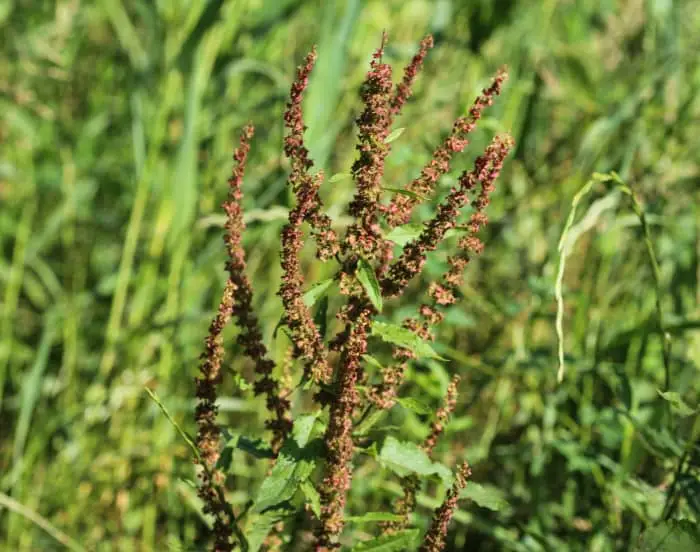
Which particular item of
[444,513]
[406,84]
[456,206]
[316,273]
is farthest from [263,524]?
[316,273]

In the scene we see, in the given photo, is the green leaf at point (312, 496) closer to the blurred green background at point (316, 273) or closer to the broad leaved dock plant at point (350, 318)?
the broad leaved dock plant at point (350, 318)

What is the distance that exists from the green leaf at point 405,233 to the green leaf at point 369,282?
49mm

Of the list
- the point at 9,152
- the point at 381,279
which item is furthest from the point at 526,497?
the point at 9,152

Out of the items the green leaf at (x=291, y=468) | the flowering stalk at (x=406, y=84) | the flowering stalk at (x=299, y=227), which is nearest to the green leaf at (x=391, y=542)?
the green leaf at (x=291, y=468)

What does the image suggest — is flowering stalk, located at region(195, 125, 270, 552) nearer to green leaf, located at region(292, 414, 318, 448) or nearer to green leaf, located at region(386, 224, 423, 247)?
green leaf, located at region(292, 414, 318, 448)

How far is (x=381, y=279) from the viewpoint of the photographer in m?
1.01

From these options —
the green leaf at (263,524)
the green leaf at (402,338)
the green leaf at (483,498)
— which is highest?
the green leaf at (402,338)

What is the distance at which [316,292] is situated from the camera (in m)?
0.96

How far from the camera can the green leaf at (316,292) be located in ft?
3.09

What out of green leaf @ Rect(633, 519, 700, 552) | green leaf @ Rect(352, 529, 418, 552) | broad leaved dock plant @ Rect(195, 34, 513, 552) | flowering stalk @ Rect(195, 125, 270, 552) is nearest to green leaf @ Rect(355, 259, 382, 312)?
broad leaved dock plant @ Rect(195, 34, 513, 552)

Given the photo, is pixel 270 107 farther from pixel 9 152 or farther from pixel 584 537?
pixel 584 537

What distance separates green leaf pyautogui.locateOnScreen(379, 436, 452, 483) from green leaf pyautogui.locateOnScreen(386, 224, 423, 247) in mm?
252

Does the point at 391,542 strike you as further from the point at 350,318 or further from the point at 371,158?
the point at 371,158

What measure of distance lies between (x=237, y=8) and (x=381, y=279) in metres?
1.13
